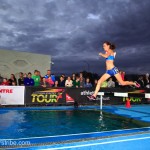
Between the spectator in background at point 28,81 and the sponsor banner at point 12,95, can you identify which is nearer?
the sponsor banner at point 12,95

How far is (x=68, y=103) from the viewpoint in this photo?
44.2ft

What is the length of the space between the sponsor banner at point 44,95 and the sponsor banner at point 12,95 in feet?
1.04

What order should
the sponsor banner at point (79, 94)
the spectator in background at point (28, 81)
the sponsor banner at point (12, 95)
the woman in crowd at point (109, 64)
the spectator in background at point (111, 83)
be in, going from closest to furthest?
the woman in crowd at point (109, 64) < the sponsor banner at point (12, 95) < the spectator in background at point (28, 81) < the sponsor banner at point (79, 94) < the spectator in background at point (111, 83)

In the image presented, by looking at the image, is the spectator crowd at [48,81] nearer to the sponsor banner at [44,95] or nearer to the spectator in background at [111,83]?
the spectator in background at [111,83]

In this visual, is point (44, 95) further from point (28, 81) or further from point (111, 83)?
point (111, 83)

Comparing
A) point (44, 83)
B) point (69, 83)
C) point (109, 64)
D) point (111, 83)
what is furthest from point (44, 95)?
point (109, 64)

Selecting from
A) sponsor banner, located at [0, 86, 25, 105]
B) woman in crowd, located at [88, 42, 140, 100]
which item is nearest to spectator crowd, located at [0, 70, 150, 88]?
sponsor banner, located at [0, 86, 25, 105]

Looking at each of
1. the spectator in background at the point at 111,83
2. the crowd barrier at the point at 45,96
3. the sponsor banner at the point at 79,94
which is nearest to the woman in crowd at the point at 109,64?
the crowd barrier at the point at 45,96

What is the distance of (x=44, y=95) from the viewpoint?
1303 cm

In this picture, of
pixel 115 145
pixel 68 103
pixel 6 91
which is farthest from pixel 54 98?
pixel 115 145

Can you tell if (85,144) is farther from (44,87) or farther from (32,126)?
(44,87)

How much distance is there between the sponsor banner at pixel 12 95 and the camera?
12.2 metres

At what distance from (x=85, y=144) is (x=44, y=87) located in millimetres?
8756

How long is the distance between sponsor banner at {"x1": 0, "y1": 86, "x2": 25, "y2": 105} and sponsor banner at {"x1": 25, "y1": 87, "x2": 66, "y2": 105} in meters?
0.32
